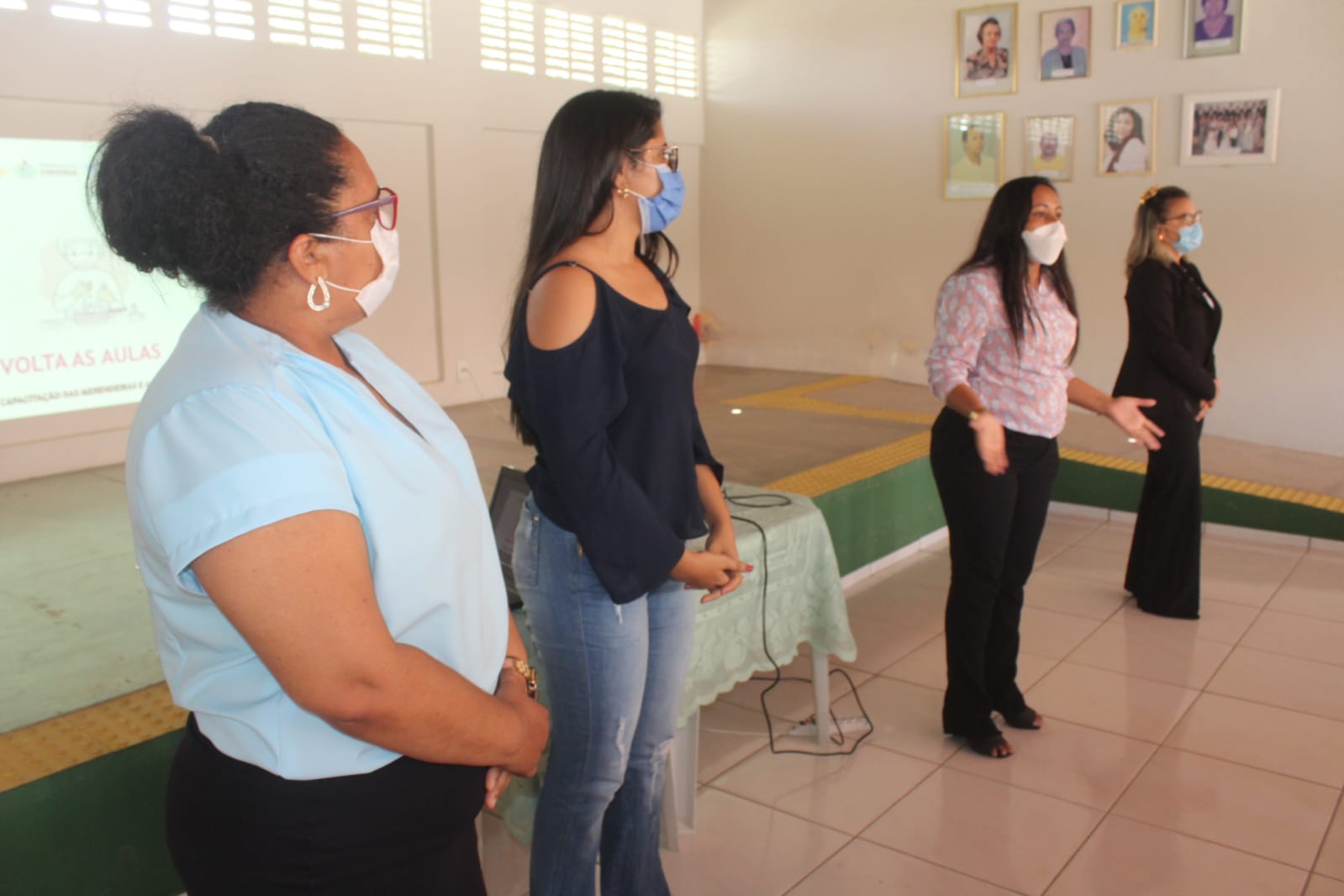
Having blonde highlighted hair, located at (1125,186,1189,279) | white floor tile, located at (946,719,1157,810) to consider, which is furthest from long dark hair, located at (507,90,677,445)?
blonde highlighted hair, located at (1125,186,1189,279)

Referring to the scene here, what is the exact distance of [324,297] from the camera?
1102 millimetres

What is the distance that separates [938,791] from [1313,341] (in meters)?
4.80

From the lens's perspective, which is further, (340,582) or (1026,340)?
(1026,340)

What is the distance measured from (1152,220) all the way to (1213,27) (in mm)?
3334

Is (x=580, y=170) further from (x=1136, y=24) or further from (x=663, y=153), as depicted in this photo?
(x=1136, y=24)

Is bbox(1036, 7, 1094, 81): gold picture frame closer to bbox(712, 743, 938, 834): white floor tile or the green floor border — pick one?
bbox(712, 743, 938, 834): white floor tile

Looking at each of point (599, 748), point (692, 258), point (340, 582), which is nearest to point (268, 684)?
point (340, 582)

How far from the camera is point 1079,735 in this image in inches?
119

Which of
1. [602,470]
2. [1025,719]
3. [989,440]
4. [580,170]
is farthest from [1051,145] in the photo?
[602,470]

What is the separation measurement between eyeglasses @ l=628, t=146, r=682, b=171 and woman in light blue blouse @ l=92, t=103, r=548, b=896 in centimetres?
62

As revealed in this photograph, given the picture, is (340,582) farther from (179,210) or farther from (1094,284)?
(1094,284)

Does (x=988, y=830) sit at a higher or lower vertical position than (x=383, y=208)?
lower

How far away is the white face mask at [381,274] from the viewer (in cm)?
113

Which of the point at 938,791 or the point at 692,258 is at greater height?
the point at 692,258
